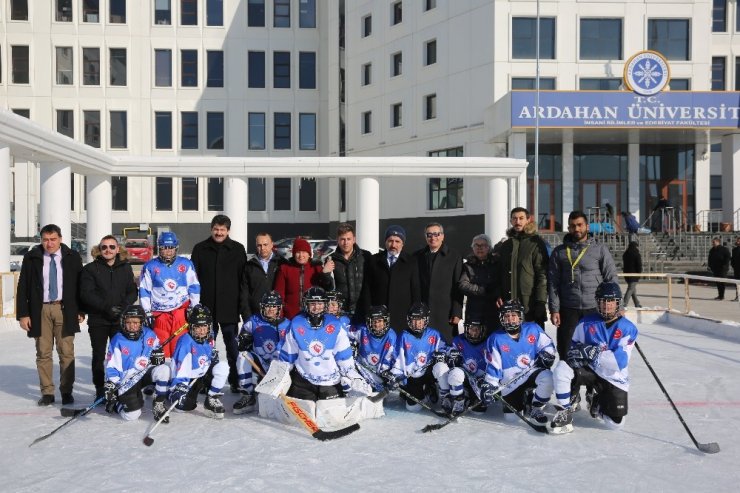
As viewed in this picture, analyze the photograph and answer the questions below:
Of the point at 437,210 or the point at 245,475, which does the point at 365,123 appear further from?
the point at 245,475

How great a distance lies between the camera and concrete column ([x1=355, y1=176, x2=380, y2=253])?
1888 cm

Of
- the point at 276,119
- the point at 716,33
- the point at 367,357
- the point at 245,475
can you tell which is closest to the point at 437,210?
the point at 276,119

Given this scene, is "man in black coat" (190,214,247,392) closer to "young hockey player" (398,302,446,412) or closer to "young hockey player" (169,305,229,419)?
"young hockey player" (169,305,229,419)

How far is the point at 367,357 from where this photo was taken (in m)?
6.57

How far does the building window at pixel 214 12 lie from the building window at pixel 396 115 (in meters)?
11.8

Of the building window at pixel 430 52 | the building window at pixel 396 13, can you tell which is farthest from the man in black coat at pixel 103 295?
the building window at pixel 396 13

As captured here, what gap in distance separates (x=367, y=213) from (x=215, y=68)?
867 inches

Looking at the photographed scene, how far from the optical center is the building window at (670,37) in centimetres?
2730

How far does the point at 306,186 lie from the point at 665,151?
18321mm

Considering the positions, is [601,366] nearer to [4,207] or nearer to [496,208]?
[4,207]

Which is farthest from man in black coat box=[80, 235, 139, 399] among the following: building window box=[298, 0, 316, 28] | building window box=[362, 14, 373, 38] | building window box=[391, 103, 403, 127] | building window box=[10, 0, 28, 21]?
building window box=[10, 0, 28, 21]

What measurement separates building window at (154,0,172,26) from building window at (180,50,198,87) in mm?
1832

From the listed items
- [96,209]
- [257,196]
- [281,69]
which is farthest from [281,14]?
[96,209]

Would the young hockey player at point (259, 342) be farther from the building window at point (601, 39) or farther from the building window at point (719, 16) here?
the building window at point (719, 16)
